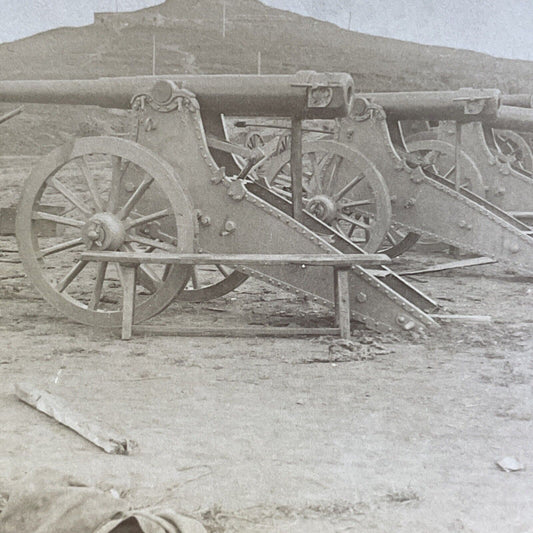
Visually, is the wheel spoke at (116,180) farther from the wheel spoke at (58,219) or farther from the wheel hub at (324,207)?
the wheel hub at (324,207)

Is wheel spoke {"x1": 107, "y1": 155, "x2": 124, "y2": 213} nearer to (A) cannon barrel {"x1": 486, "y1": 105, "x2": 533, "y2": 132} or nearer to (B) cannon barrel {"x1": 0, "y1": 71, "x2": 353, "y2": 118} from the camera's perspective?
(B) cannon barrel {"x1": 0, "y1": 71, "x2": 353, "y2": 118}

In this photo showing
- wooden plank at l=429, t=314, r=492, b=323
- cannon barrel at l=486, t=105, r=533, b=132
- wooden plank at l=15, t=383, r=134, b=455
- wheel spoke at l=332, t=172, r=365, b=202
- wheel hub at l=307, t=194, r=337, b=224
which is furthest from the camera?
cannon barrel at l=486, t=105, r=533, b=132

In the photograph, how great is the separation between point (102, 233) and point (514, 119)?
5841 mm

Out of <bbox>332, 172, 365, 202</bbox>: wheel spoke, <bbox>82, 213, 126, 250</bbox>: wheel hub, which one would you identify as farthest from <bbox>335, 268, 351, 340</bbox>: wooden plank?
<bbox>332, 172, 365, 202</bbox>: wheel spoke

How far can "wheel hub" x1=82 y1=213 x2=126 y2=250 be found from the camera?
5328 mm

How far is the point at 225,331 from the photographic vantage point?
17.2ft

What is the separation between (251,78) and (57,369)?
7.87 feet

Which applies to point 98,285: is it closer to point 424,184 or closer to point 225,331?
point 225,331

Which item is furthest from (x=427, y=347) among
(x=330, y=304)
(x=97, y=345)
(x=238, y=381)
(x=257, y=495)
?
(x=257, y=495)

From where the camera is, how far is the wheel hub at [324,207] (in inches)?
307

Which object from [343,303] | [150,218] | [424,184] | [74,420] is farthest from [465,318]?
[74,420]

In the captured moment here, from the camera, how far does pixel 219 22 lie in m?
16.8

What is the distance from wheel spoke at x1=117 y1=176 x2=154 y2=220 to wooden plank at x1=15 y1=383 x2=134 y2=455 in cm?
179

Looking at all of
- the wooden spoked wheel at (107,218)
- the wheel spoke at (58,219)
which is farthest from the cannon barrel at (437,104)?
the wheel spoke at (58,219)
